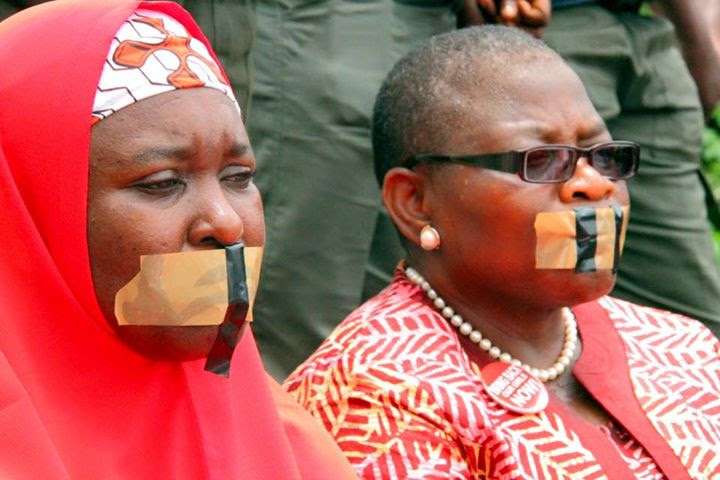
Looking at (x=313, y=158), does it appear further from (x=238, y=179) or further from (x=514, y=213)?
(x=238, y=179)

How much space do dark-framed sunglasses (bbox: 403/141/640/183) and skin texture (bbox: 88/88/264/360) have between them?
2.37 feet

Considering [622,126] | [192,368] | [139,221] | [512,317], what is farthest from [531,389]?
[622,126]

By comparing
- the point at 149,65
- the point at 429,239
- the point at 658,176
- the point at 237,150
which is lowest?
the point at 658,176

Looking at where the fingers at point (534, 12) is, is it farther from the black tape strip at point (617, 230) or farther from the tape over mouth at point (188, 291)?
the tape over mouth at point (188, 291)

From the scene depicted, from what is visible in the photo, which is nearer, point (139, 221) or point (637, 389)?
point (139, 221)

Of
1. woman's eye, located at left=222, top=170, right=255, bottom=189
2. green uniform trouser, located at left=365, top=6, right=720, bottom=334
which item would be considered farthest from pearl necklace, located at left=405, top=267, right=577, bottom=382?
green uniform trouser, located at left=365, top=6, right=720, bottom=334

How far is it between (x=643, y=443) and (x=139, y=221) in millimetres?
1128

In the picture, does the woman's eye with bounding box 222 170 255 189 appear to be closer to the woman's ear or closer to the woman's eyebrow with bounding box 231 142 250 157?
the woman's eyebrow with bounding box 231 142 250 157

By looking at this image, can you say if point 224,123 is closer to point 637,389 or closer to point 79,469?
point 79,469

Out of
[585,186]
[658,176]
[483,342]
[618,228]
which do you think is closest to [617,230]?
[618,228]

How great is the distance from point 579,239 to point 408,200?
0.38 metres

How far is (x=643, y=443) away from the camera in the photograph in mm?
2834

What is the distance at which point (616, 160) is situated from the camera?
9.82 ft

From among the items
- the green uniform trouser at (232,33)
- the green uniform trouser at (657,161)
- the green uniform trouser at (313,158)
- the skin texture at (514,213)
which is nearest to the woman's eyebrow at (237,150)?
the skin texture at (514,213)
